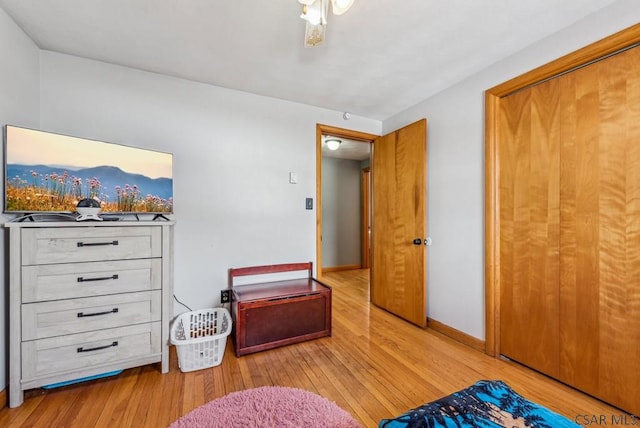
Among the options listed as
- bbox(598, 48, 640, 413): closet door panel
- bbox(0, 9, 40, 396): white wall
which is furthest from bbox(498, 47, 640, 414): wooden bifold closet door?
bbox(0, 9, 40, 396): white wall

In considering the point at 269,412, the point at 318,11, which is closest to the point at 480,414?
the point at 269,412

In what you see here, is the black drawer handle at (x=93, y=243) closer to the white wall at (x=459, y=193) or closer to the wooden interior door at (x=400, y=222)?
the wooden interior door at (x=400, y=222)

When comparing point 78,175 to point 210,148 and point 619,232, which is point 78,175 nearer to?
point 210,148

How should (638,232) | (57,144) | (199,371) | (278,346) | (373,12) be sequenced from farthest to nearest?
(278,346) < (199,371) < (57,144) < (373,12) < (638,232)

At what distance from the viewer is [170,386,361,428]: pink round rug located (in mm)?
1349

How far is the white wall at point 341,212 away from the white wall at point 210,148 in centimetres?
226

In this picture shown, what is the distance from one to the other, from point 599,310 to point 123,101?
3596mm

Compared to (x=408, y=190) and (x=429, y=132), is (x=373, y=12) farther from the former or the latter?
(x=408, y=190)

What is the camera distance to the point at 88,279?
1.61 m

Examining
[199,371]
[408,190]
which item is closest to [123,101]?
[199,371]

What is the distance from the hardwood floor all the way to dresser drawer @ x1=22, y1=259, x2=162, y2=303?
61cm

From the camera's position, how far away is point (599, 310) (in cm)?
155

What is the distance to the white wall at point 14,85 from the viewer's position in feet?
4.92

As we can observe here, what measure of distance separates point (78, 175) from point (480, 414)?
8.47 feet
